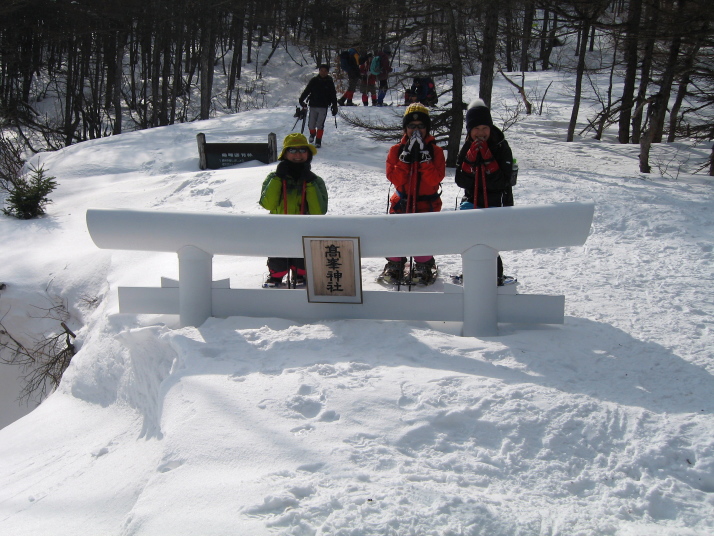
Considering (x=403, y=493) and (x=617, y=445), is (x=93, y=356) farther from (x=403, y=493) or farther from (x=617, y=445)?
(x=617, y=445)

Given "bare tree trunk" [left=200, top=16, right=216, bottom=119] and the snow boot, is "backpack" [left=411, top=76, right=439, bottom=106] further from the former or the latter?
the snow boot

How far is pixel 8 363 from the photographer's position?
7332 mm

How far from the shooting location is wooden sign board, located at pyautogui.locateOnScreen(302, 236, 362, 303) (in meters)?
4.07

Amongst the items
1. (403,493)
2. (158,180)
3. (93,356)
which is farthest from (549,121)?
(403,493)

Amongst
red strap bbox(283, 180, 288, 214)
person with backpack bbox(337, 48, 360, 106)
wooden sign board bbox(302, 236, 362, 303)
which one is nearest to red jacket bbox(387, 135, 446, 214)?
red strap bbox(283, 180, 288, 214)

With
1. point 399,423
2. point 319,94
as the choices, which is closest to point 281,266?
point 399,423

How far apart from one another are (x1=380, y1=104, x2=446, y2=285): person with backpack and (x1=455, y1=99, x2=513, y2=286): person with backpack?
12.2 inches

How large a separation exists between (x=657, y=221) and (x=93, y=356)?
5.83 metres

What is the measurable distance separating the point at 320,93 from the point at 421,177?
780cm

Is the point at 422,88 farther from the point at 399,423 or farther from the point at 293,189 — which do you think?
the point at 399,423

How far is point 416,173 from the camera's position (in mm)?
5176

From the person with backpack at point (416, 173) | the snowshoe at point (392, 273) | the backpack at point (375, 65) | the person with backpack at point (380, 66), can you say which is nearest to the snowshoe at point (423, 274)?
the person with backpack at point (416, 173)

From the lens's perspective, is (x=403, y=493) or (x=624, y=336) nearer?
(x=403, y=493)

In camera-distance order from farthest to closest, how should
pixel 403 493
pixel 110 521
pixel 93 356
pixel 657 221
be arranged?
1. pixel 657 221
2. pixel 93 356
3. pixel 110 521
4. pixel 403 493
